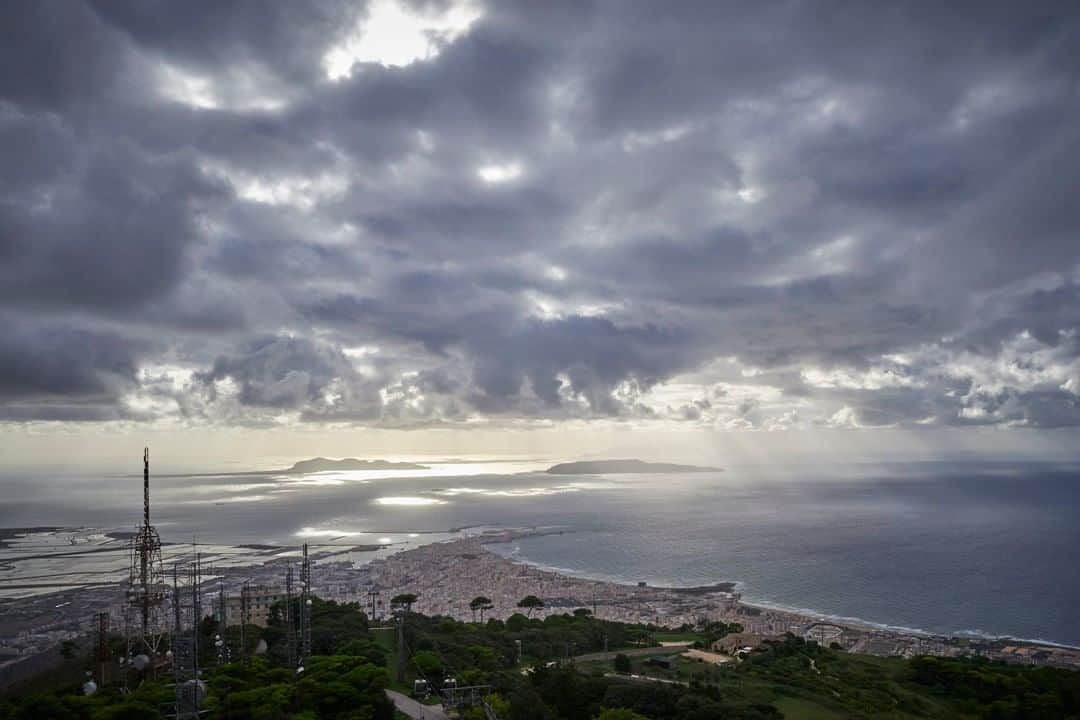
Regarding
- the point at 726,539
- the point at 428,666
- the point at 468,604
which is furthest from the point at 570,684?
the point at 726,539

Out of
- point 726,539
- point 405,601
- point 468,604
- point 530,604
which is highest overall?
point 405,601

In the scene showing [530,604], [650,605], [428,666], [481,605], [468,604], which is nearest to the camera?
[428,666]

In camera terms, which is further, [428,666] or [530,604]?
[530,604]

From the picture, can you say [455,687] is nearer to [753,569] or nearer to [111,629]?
[111,629]

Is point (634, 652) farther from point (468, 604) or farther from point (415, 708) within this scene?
point (468, 604)

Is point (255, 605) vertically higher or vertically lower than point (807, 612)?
higher

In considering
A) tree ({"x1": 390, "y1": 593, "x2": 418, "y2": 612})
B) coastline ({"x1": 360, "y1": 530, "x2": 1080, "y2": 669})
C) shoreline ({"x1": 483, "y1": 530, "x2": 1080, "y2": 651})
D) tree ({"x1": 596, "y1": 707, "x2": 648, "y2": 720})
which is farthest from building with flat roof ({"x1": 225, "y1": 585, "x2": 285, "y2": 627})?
shoreline ({"x1": 483, "y1": 530, "x2": 1080, "y2": 651})
